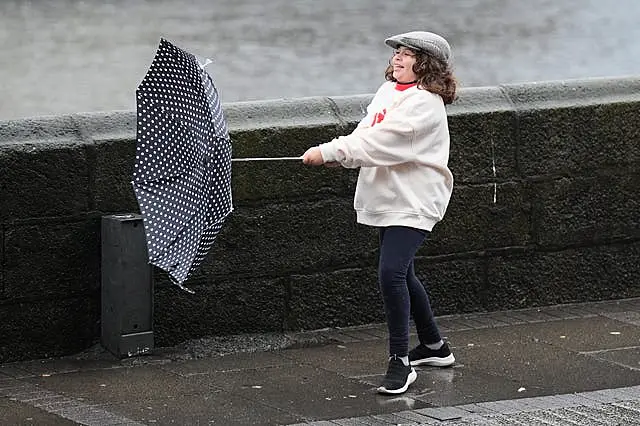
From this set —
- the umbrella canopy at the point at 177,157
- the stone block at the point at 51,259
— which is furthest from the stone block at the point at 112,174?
the umbrella canopy at the point at 177,157

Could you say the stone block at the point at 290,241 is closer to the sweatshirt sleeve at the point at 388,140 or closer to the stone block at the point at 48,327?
the stone block at the point at 48,327

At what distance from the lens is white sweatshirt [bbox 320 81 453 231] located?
20.3 feet

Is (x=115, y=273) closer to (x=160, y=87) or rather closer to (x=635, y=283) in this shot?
(x=160, y=87)

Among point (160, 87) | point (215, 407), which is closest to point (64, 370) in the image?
point (215, 407)

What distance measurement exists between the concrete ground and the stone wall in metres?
0.16

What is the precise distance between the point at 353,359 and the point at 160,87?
1.64 meters

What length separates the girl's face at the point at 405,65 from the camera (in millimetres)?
6359

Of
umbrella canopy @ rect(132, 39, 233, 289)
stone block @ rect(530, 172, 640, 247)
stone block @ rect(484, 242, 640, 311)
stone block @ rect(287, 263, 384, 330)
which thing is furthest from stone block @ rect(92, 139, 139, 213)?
stone block @ rect(530, 172, 640, 247)

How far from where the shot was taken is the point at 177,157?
20.3ft

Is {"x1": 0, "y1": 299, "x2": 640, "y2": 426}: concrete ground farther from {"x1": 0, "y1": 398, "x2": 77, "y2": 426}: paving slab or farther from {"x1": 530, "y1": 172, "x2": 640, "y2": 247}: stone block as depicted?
{"x1": 530, "y1": 172, "x2": 640, "y2": 247}: stone block

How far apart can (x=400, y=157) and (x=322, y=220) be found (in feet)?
4.13

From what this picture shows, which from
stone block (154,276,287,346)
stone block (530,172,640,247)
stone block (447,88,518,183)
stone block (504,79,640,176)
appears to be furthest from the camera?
stone block (530,172,640,247)

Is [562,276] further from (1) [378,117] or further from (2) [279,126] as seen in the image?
(1) [378,117]

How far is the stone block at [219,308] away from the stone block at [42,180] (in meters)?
0.61
